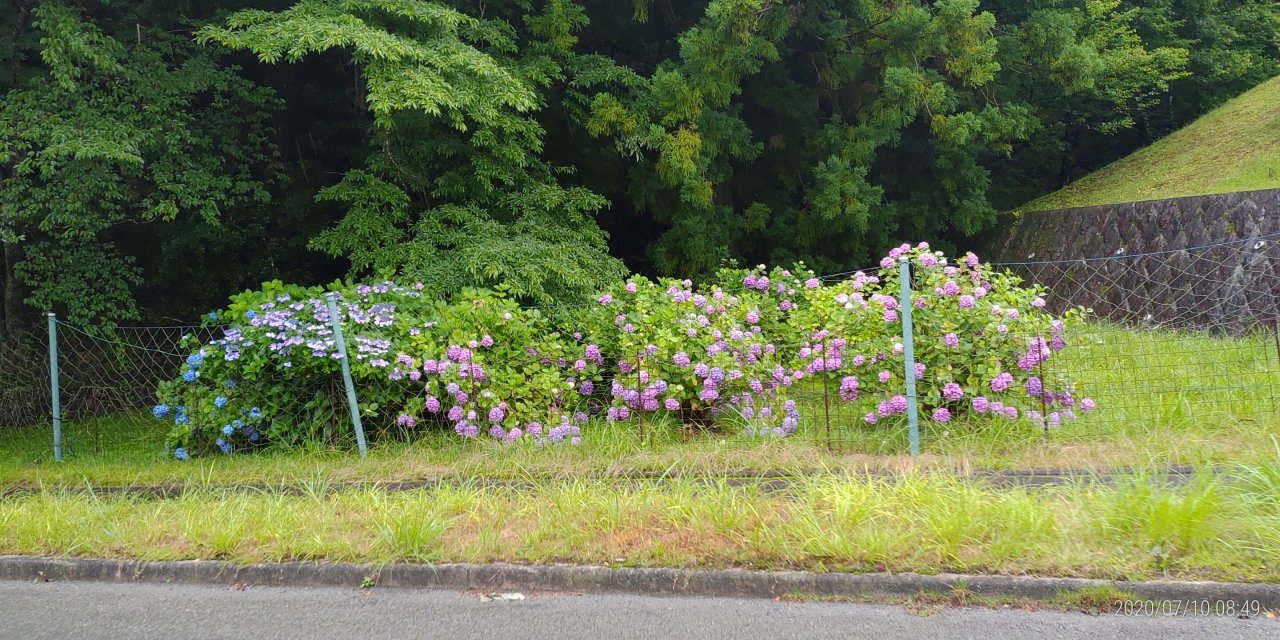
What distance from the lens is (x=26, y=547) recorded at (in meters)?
4.47

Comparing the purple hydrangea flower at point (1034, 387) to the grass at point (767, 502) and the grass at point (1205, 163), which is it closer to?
the grass at point (767, 502)

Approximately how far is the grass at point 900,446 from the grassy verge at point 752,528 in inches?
31.9

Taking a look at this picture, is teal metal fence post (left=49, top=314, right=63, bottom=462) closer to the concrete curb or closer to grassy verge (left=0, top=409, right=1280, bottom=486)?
grassy verge (left=0, top=409, right=1280, bottom=486)

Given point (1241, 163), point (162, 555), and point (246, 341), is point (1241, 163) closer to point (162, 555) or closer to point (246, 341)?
point (246, 341)

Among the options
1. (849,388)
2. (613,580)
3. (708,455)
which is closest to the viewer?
(613,580)

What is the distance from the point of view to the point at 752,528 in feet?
13.0

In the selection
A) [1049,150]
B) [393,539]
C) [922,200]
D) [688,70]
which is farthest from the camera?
[1049,150]

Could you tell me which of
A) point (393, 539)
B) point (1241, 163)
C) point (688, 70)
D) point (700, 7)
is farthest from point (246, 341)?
point (1241, 163)

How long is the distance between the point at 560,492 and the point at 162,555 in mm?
2032

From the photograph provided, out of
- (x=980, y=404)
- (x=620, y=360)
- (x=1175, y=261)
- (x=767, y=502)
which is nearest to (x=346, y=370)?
(x=620, y=360)

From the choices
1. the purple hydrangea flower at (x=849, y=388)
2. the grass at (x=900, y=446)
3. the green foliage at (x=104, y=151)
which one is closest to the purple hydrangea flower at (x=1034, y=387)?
the grass at (x=900, y=446)

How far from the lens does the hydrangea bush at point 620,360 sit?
584 cm

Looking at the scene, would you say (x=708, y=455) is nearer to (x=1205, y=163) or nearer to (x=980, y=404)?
(x=980, y=404)

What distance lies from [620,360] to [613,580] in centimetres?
290
